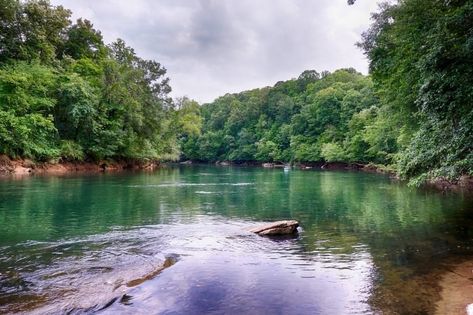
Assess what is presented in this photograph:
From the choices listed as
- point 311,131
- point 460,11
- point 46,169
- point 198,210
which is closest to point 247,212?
point 198,210

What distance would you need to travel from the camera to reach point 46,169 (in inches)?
1829

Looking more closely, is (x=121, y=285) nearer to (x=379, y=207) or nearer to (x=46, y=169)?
(x=379, y=207)

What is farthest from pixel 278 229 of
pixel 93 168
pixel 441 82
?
pixel 93 168

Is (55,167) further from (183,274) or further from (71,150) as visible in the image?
(183,274)

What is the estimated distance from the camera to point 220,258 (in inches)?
438

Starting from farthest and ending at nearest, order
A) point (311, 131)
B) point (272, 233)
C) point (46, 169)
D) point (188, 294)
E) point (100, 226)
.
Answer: point (311, 131)
point (46, 169)
point (100, 226)
point (272, 233)
point (188, 294)

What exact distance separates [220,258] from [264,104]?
4310 inches

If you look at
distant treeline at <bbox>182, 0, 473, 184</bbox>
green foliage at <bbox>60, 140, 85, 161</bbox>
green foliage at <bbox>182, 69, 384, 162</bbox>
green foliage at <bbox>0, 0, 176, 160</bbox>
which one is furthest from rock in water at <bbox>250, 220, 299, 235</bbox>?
green foliage at <bbox>182, 69, 384, 162</bbox>

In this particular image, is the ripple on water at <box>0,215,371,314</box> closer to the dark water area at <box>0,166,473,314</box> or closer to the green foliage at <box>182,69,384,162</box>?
the dark water area at <box>0,166,473,314</box>

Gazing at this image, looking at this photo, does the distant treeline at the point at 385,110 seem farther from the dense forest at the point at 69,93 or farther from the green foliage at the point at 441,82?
the dense forest at the point at 69,93

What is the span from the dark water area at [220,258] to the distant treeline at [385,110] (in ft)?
9.92

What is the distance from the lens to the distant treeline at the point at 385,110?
1163cm

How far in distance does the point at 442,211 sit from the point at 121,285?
55.2 ft

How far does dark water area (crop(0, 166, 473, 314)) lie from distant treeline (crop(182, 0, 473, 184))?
3.02m
